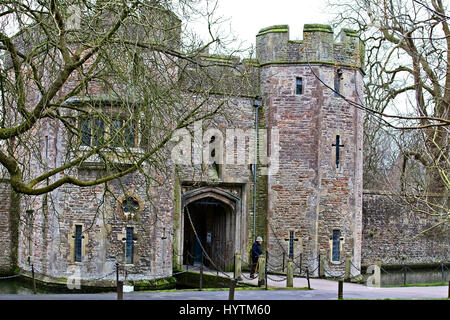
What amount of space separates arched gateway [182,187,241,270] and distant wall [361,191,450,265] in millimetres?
5258

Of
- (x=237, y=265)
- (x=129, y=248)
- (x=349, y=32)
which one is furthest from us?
(x=349, y=32)

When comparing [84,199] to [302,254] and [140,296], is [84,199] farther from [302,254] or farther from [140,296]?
[302,254]

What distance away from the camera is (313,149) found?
19.6 m

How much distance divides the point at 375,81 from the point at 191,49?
49.0 feet

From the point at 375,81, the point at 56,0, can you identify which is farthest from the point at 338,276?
the point at 56,0

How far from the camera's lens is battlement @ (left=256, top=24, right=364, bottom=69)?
19.7 metres

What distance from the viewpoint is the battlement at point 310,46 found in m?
19.7

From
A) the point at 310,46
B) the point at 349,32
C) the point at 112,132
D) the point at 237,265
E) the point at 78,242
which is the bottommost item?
the point at 237,265

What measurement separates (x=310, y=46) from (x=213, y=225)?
6.60 meters

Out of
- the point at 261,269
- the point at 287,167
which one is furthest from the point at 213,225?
the point at 261,269

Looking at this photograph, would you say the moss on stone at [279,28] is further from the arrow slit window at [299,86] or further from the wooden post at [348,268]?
the wooden post at [348,268]

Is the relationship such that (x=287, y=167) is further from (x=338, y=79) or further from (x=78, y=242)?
(x=78, y=242)

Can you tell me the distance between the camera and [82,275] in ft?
54.0

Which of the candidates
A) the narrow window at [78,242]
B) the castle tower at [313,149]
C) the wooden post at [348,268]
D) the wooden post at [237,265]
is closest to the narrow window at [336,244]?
the castle tower at [313,149]
